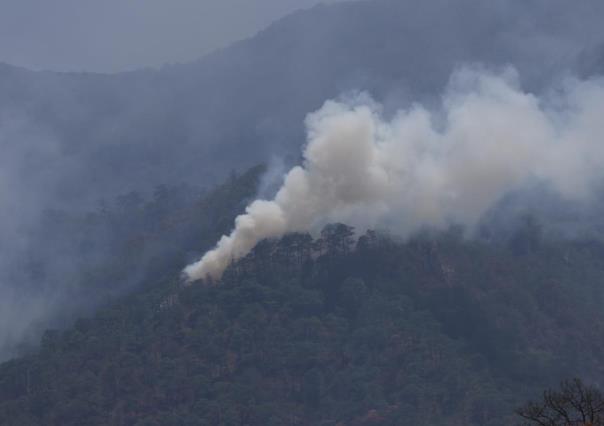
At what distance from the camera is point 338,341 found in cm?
15362

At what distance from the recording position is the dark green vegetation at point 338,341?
461 ft

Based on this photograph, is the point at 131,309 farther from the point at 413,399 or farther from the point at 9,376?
the point at 413,399

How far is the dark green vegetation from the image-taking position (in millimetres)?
140625

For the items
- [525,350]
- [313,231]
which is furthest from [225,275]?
[525,350]

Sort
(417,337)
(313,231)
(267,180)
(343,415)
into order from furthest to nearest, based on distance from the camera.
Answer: (267,180) → (313,231) → (417,337) → (343,415)

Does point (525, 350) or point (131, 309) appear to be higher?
point (131, 309)

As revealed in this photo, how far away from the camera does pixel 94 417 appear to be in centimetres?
14412

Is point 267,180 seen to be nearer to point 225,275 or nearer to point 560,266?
point 225,275

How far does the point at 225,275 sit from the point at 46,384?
2882 cm

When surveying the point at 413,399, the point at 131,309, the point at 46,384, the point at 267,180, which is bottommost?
the point at 413,399

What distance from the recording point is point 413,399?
13888 cm

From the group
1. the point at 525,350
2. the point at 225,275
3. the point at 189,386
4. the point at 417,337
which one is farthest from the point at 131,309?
the point at 525,350

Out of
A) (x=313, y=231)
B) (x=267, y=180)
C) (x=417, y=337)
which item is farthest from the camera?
(x=267, y=180)

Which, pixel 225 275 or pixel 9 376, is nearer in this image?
pixel 9 376
